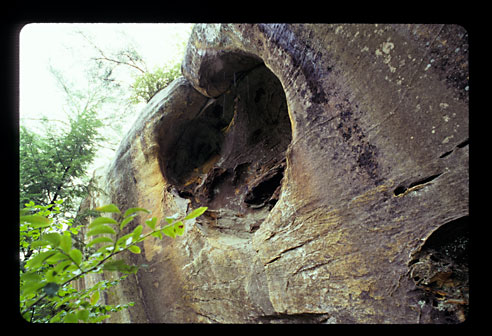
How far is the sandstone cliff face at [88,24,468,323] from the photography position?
5.69 ft

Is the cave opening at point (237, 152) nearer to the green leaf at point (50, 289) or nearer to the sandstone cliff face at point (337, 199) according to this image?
the sandstone cliff face at point (337, 199)

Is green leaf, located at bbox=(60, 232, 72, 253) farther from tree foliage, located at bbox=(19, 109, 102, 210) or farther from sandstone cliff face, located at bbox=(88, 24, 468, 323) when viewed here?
tree foliage, located at bbox=(19, 109, 102, 210)

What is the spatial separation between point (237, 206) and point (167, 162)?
164 cm

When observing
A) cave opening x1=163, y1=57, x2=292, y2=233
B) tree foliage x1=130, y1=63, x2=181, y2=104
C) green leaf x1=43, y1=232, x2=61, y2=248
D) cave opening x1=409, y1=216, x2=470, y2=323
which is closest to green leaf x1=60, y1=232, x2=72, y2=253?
green leaf x1=43, y1=232, x2=61, y2=248

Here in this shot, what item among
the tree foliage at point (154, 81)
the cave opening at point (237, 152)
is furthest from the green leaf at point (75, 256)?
the tree foliage at point (154, 81)

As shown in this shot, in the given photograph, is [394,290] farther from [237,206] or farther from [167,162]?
[167,162]

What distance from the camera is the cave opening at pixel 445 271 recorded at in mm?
1701

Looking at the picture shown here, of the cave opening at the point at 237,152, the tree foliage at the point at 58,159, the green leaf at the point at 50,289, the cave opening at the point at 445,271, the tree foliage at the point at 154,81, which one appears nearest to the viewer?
the green leaf at the point at 50,289

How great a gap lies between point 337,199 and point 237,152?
250 cm

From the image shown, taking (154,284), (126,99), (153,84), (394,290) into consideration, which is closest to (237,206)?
(154,284)

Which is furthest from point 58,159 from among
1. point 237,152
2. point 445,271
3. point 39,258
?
point 445,271

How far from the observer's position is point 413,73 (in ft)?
5.93

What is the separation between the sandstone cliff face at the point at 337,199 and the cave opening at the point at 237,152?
0.16ft

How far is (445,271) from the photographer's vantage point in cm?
174
